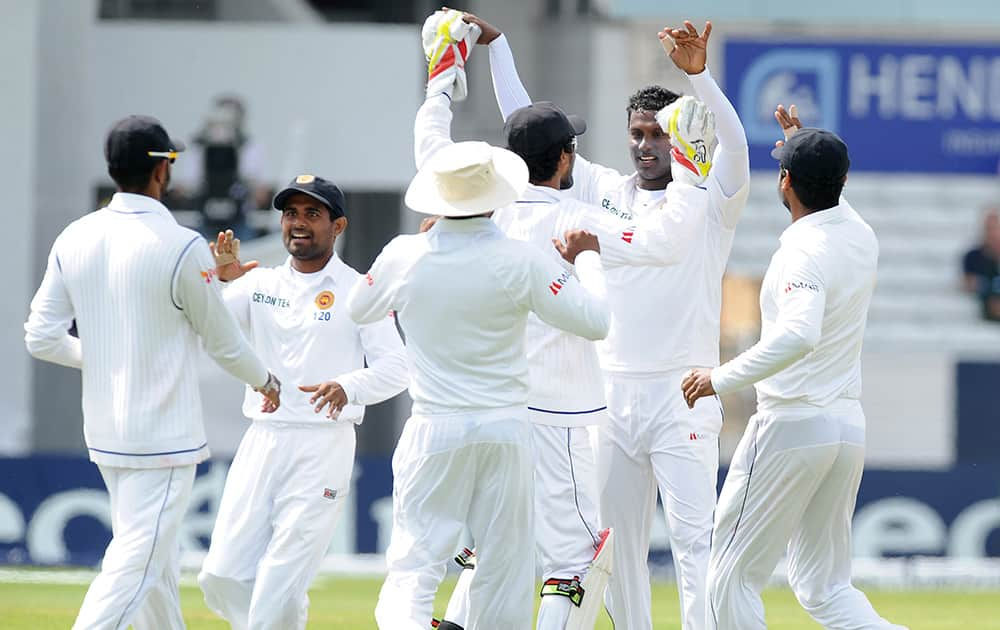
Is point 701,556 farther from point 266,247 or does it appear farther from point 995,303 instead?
point 995,303

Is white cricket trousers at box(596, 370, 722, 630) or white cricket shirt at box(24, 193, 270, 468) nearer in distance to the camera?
white cricket shirt at box(24, 193, 270, 468)

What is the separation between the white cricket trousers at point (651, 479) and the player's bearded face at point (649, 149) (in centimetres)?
85

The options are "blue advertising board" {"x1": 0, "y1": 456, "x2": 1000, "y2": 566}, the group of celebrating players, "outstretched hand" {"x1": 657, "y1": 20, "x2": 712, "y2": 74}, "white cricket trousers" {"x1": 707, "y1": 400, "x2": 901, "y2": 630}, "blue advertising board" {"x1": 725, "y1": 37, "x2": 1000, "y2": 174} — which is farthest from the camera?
"blue advertising board" {"x1": 725, "y1": 37, "x2": 1000, "y2": 174}

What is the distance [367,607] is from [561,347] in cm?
438

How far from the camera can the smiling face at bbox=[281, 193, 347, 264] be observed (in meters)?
6.80

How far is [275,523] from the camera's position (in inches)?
260

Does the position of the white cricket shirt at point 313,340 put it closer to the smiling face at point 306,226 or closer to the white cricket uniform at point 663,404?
the smiling face at point 306,226

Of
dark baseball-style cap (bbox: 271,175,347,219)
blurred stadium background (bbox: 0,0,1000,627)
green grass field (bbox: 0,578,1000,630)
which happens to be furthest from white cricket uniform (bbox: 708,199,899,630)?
blurred stadium background (bbox: 0,0,1000,627)

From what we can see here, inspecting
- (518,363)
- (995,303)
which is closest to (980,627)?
(518,363)

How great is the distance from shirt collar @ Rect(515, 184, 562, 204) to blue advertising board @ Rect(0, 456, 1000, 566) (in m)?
6.62

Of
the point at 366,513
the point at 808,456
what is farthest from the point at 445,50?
the point at 366,513

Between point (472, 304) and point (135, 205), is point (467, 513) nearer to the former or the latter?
point (472, 304)

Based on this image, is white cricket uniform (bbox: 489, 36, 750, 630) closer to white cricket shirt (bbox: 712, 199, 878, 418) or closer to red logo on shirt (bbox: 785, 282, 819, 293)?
white cricket shirt (bbox: 712, 199, 878, 418)

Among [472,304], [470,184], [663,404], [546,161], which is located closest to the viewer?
[472,304]
